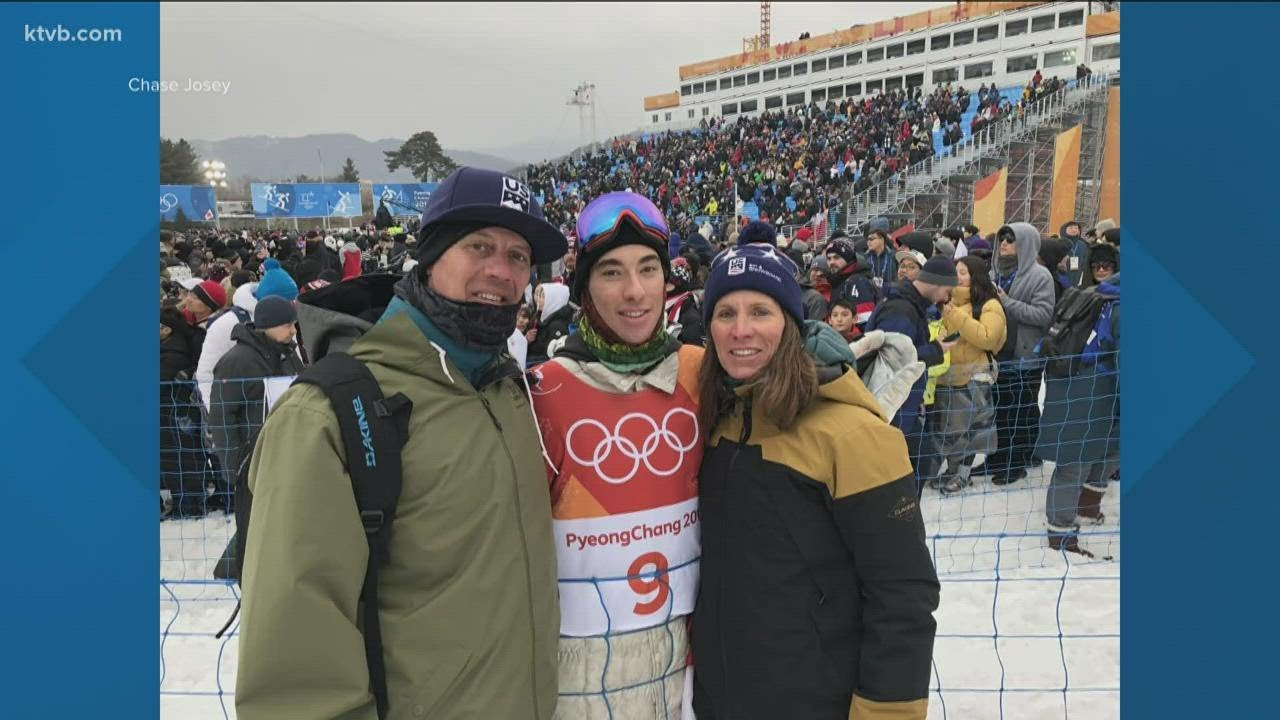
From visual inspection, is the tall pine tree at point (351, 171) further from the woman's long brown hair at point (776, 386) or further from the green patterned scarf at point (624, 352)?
the woman's long brown hair at point (776, 386)

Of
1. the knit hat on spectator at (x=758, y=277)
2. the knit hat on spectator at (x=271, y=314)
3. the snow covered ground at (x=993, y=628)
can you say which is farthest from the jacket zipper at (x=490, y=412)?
the knit hat on spectator at (x=271, y=314)

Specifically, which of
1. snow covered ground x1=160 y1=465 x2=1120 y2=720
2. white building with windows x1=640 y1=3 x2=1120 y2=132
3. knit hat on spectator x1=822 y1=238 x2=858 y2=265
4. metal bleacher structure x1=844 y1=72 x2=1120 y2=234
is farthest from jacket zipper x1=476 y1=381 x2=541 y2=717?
white building with windows x1=640 y1=3 x2=1120 y2=132

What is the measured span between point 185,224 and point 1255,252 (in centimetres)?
3640

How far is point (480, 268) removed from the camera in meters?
1.56

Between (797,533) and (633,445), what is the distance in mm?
427

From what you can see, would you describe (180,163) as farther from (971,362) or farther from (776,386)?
(776,386)

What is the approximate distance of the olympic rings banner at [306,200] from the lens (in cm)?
3134

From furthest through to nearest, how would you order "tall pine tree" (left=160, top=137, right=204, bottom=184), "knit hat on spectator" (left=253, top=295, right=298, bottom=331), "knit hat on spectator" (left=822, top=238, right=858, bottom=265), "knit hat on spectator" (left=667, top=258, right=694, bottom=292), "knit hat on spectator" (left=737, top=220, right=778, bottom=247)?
"tall pine tree" (left=160, top=137, right=204, bottom=184), "knit hat on spectator" (left=667, top=258, right=694, bottom=292), "knit hat on spectator" (left=822, top=238, right=858, bottom=265), "knit hat on spectator" (left=253, top=295, right=298, bottom=331), "knit hat on spectator" (left=737, top=220, right=778, bottom=247)

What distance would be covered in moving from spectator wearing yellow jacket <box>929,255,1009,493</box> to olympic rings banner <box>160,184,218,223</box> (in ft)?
103

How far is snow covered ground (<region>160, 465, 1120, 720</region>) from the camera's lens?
135 inches

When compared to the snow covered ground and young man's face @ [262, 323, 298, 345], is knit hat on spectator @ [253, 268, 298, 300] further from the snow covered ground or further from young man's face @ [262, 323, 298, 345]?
the snow covered ground
